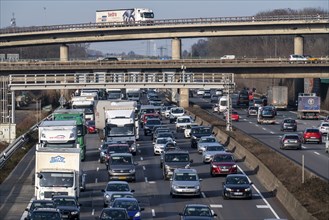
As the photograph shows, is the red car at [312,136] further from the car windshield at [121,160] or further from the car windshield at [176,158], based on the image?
the car windshield at [121,160]

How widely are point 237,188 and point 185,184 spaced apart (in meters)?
2.56

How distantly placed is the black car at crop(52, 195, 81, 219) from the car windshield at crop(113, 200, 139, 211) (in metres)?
1.53

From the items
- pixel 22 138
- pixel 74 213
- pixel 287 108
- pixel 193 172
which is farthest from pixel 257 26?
pixel 74 213

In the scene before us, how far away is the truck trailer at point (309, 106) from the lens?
102 metres

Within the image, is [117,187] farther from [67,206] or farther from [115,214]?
[115,214]

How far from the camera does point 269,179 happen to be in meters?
52.6

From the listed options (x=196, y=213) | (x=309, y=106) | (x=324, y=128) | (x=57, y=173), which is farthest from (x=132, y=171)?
(x=309, y=106)

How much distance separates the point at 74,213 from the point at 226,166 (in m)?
17.6

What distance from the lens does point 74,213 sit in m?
40.0

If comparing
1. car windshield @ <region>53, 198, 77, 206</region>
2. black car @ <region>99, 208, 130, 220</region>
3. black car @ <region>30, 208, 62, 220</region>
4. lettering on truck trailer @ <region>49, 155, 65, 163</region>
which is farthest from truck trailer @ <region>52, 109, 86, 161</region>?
black car @ <region>30, 208, 62, 220</region>

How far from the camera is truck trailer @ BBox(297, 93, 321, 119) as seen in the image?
10186 cm

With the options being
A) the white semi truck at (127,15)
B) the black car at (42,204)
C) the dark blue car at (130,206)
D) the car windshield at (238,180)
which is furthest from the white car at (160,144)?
the white semi truck at (127,15)

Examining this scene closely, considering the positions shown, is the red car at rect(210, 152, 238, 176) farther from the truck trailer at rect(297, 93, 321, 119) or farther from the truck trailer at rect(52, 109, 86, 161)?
the truck trailer at rect(297, 93, 321, 119)

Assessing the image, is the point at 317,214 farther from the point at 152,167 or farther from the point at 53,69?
the point at 53,69
